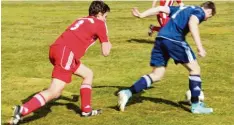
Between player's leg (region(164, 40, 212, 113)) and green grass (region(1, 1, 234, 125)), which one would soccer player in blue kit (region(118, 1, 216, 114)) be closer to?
player's leg (region(164, 40, 212, 113))

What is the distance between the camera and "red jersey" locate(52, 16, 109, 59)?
759 cm

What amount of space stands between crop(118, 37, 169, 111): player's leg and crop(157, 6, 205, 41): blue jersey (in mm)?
256

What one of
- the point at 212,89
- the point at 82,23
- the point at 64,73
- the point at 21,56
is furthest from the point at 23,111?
the point at 21,56

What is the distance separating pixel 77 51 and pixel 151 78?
140cm

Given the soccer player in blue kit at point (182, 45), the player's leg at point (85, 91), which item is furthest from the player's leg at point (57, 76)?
the soccer player in blue kit at point (182, 45)

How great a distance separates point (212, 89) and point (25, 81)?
373 centimetres

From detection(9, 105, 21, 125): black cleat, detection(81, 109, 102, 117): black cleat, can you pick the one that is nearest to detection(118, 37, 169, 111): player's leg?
detection(81, 109, 102, 117): black cleat

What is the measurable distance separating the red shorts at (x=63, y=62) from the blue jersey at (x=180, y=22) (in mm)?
1554

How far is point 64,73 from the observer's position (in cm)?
741

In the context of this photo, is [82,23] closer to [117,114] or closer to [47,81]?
[117,114]

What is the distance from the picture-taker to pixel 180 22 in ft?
26.3

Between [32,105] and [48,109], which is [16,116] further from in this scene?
[48,109]

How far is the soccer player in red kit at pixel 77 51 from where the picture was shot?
24.2 feet

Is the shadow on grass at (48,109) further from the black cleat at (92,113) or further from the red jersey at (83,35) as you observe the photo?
the red jersey at (83,35)
